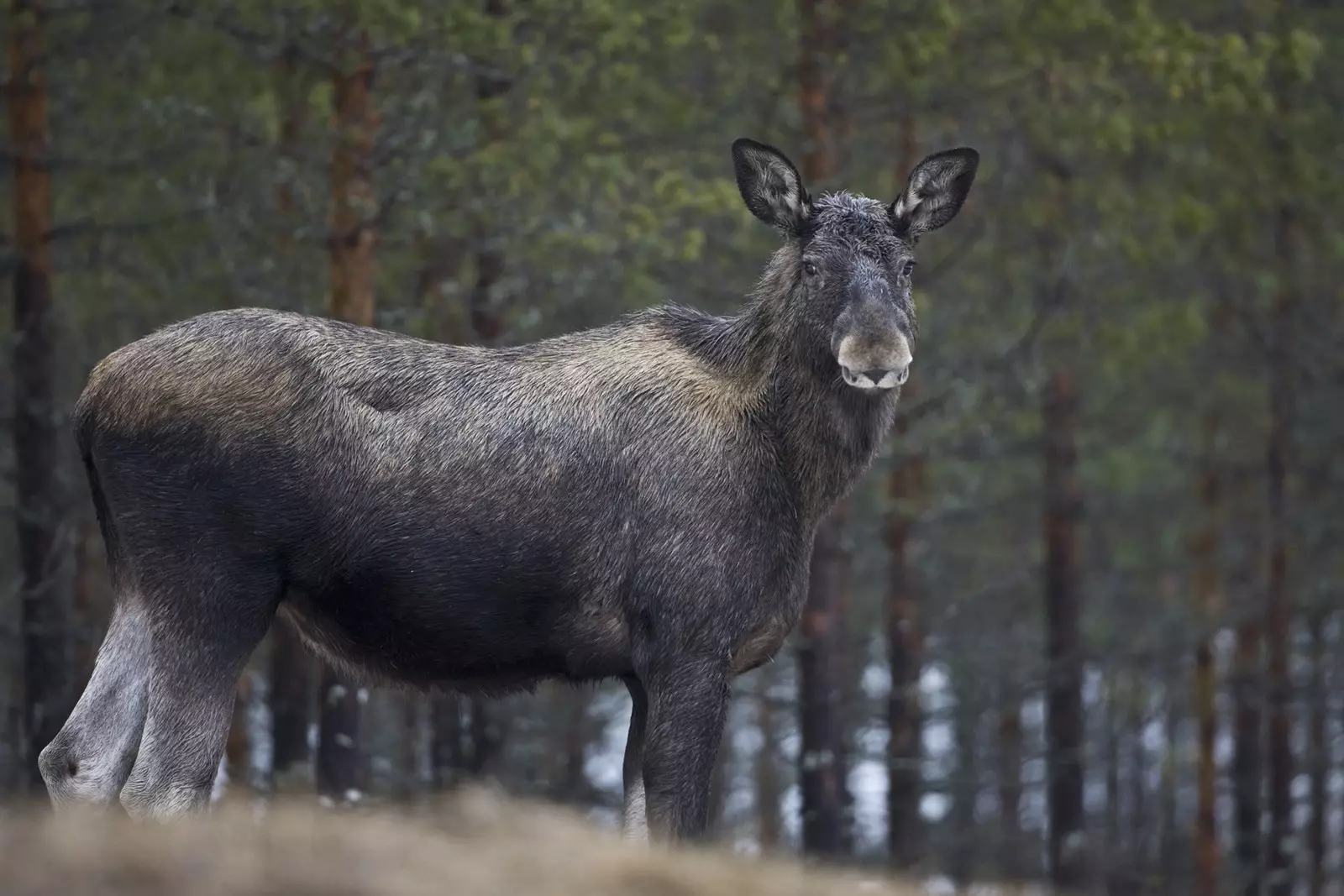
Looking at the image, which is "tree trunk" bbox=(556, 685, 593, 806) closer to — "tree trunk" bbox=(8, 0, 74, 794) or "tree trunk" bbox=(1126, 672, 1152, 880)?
"tree trunk" bbox=(8, 0, 74, 794)

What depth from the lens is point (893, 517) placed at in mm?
17656

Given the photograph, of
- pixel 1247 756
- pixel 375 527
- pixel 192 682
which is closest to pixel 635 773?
pixel 375 527

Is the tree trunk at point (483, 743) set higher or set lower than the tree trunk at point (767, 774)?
higher

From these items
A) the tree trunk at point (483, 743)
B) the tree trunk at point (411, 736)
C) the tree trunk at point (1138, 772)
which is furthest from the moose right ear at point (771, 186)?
the tree trunk at point (1138, 772)

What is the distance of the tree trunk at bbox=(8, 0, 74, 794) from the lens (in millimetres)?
13868

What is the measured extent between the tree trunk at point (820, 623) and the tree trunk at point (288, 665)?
429cm

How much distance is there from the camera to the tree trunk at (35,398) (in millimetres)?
13868

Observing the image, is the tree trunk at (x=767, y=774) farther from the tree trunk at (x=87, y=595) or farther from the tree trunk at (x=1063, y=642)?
the tree trunk at (x=87, y=595)

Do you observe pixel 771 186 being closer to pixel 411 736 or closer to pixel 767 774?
pixel 411 736

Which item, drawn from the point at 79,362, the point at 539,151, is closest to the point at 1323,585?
the point at 539,151

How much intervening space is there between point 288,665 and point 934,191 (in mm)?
8297

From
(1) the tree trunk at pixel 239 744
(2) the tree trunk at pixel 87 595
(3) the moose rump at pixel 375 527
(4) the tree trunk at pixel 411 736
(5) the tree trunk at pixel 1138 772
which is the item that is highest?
(3) the moose rump at pixel 375 527

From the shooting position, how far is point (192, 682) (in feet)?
23.1

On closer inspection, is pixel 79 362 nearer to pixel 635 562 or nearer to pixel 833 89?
pixel 833 89
